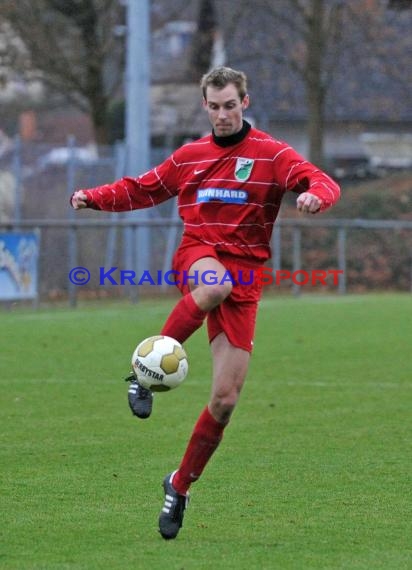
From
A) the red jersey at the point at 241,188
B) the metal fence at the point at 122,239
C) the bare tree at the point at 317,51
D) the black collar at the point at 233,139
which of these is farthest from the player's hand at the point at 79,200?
the bare tree at the point at 317,51

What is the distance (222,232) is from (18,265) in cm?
1273

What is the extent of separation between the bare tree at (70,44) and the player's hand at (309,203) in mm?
25185

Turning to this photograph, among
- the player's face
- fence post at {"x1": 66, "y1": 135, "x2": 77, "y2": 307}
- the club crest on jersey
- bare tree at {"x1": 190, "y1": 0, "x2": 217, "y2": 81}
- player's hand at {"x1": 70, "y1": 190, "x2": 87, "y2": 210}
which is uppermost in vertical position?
the player's face

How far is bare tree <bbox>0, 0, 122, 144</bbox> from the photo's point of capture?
3075 cm

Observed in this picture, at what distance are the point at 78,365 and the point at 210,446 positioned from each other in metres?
6.96

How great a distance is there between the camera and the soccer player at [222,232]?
6.27 metres

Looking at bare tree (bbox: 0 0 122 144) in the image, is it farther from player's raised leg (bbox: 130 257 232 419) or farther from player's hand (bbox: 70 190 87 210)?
player's raised leg (bbox: 130 257 232 419)

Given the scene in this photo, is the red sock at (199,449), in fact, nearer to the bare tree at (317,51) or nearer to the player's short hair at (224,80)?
the player's short hair at (224,80)

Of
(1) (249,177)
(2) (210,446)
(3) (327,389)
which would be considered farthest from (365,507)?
(3) (327,389)

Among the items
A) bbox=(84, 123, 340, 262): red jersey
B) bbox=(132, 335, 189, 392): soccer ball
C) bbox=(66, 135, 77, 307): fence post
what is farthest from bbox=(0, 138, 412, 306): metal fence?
bbox=(132, 335, 189, 392): soccer ball

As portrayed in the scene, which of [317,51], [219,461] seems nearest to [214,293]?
[219,461]

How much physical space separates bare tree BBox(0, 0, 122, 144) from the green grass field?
1655 centimetres

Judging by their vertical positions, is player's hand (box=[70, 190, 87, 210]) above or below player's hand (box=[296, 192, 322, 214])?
below

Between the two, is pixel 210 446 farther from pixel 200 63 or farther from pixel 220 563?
pixel 200 63
